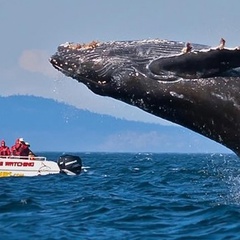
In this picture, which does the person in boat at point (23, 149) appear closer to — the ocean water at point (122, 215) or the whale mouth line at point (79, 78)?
the ocean water at point (122, 215)

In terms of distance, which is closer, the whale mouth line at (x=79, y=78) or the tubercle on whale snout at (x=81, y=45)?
the whale mouth line at (x=79, y=78)

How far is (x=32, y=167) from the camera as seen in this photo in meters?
34.4

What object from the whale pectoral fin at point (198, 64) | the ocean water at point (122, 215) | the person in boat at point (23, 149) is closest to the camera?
the whale pectoral fin at point (198, 64)

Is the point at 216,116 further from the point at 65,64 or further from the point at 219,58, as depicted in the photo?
the point at 65,64

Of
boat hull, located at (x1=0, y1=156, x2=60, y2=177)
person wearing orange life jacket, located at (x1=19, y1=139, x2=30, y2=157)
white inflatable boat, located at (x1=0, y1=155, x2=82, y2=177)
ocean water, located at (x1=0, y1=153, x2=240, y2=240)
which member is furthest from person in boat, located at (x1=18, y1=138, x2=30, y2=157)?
ocean water, located at (x1=0, y1=153, x2=240, y2=240)

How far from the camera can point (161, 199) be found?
18.1 meters

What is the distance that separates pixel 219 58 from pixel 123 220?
538 centimetres

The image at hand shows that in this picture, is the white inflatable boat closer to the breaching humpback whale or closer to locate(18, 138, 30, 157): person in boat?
locate(18, 138, 30, 157): person in boat

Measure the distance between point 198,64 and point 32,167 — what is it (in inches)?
1011

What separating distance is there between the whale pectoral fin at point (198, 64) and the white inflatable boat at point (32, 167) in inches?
971

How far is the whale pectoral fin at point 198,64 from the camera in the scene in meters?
8.90

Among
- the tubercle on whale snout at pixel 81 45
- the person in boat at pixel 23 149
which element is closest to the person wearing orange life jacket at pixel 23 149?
the person in boat at pixel 23 149

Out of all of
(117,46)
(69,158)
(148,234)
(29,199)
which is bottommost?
(148,234)

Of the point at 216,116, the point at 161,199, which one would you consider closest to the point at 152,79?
the point at 216,116
